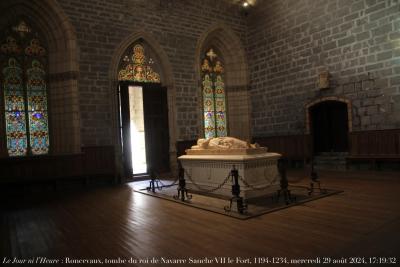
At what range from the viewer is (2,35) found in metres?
8.02

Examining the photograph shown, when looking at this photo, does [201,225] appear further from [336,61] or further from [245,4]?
[245,4]

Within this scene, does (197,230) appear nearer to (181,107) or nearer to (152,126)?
(152,126)

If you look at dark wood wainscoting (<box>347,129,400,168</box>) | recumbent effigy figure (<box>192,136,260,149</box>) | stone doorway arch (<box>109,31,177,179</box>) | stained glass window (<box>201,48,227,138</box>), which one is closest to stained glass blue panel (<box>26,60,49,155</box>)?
stone doorway arch (<box>109,31,177,179</box>)

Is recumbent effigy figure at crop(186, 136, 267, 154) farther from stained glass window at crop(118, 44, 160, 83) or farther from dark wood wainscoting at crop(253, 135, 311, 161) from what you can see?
dark wood wainscoting at crop(253, 135, 311, 161)

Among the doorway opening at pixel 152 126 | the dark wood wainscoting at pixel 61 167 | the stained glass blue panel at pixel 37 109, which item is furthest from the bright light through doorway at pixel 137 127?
the stained glass blue panel at pixel 37 109

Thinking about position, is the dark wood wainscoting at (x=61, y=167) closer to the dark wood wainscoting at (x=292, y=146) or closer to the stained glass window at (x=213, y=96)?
the stained glass window at (x=213, y=96)

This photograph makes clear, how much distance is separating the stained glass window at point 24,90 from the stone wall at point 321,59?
7.13 metres

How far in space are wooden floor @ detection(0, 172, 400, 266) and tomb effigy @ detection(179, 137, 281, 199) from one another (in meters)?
0.94

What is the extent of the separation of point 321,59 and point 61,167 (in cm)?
799

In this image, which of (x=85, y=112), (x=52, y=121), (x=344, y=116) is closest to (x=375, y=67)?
(x=344, y=116)

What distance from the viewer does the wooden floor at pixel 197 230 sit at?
10.5ft

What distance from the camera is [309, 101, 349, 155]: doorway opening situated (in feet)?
31.7

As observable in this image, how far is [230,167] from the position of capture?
19.0 ft

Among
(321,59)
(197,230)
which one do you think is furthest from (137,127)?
(197,230)
